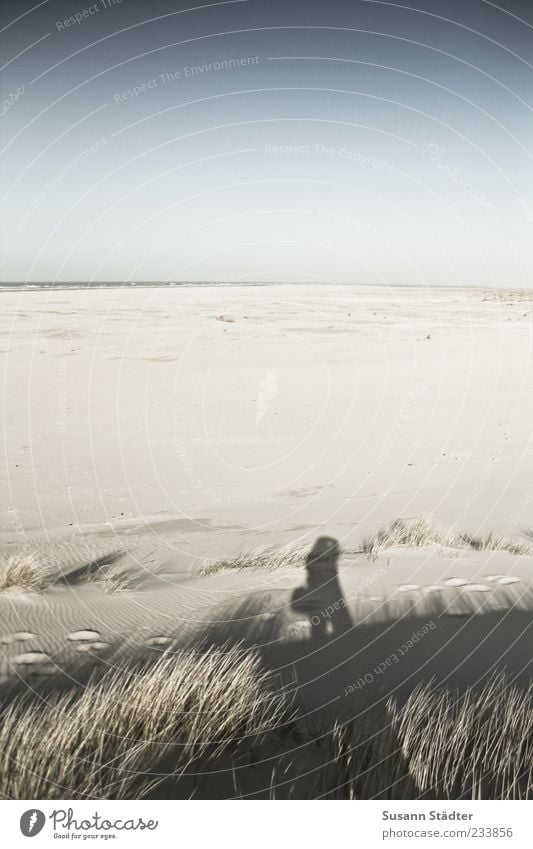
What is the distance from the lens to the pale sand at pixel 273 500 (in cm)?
383

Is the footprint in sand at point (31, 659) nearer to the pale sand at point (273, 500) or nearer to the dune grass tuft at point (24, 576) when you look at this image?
the pale sand at point (273, 500)

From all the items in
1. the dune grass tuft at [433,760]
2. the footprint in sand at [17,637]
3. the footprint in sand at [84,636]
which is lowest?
the dune grass tuft at [433,760]

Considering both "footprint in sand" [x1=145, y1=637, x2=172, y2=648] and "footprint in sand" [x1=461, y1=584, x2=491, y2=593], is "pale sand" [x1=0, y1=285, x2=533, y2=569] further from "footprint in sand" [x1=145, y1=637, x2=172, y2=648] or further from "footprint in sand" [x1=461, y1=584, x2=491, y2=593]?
"footprint in sand" [x1=145, y1=637, x2=172, y2=648]

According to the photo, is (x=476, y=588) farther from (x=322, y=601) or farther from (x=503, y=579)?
(x=322, y=601)

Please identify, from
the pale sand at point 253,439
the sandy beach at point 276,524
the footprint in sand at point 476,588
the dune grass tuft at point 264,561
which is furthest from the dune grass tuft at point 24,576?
the footprint in sand at point 476,588

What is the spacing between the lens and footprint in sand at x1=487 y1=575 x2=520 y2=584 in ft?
16.1

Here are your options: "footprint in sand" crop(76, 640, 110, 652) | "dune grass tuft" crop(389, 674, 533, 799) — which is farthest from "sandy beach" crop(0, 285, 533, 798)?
"dune grass tuft" crop(389, 674, 533, 799)

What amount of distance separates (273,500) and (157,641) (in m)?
4.15

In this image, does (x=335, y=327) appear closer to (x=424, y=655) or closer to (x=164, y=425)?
(x=164, y=425)

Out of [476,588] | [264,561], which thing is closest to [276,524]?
[264,561]

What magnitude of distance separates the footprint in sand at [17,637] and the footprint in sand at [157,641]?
772mm

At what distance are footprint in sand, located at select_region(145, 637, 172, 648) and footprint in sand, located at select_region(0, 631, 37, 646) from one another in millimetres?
772

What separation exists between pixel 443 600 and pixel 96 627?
2.70 meters

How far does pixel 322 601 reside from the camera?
177 inches
